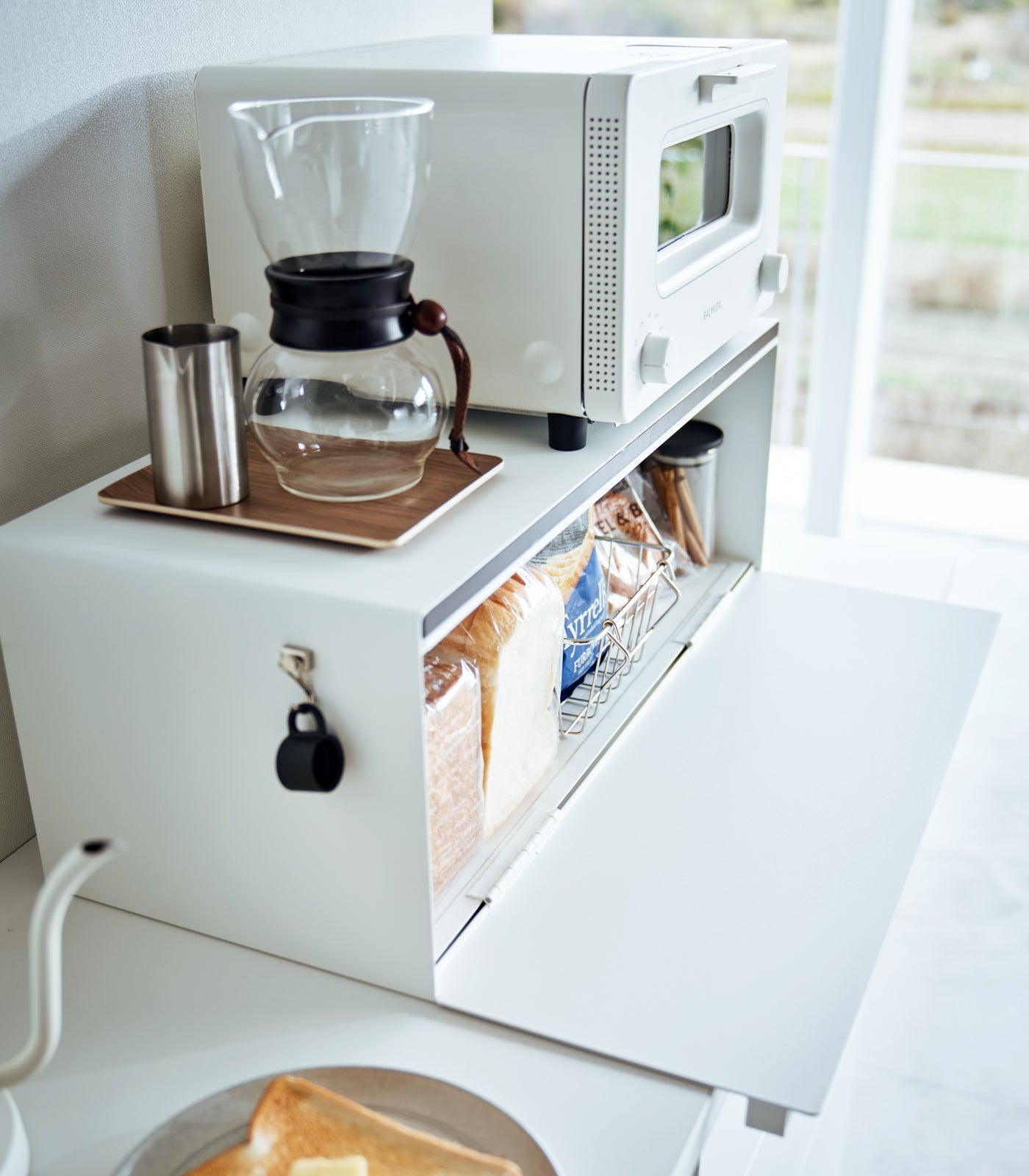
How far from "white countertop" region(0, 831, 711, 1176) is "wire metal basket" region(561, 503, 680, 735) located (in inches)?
14.5

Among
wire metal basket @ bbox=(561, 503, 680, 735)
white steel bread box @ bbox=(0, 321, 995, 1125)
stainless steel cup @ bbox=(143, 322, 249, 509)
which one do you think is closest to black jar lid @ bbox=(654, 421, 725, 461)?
wire metal basket @ bbox=(561, 503, 680, 735)

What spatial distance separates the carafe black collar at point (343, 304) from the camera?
30.8 inches

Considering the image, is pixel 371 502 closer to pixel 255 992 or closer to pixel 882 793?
pixel 255 992

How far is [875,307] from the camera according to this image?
8.72 ft

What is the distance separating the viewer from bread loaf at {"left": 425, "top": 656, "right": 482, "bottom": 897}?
2.80 feet

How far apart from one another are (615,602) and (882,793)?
355 mm

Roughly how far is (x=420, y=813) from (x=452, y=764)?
0.36 ft

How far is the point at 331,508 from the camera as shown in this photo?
85 centimetres

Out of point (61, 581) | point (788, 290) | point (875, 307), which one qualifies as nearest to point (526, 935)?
point (61, 581)

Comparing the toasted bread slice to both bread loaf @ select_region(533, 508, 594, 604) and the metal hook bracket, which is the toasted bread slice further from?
bread loaf @ select_region(533, 508, 594, 604)

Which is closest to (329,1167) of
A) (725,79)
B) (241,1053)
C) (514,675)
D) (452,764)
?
(241,1053)

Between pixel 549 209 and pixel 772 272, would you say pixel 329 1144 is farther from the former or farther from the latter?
pixel 772 272

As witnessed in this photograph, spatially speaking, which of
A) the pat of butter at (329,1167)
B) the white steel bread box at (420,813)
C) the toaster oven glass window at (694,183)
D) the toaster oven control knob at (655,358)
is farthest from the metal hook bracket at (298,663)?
the toaster oven glass window at (694,183)

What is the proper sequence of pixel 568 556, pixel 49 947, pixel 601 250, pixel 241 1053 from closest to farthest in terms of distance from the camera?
pixel 49 947 → pixel 241 1053 → pixel 601 250 → pixel 568 556
